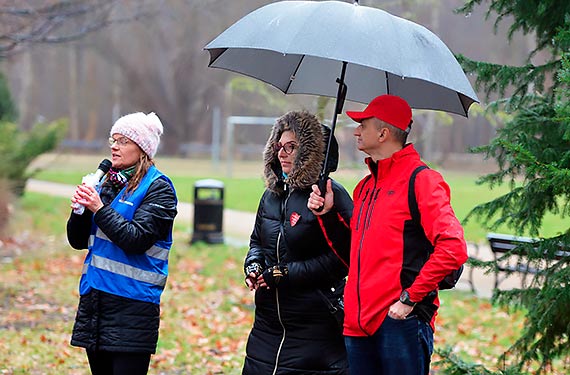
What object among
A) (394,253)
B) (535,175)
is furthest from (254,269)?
(535,175)

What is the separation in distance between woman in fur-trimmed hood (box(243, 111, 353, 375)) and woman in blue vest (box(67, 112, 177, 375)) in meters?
0.52

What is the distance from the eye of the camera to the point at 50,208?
62.4 feet

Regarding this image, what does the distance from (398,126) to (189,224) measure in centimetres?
1415

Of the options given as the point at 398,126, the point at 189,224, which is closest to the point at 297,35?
the point at 398,126

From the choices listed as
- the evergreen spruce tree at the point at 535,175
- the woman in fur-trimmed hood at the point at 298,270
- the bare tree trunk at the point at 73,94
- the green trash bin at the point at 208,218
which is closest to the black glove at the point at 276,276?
the woman in fur-trimmed hood at the point at 298,270

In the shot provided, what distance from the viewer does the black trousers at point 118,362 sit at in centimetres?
444

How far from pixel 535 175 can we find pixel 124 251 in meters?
2.39

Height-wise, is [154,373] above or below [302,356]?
below

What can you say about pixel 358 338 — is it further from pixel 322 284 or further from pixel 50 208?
pixel 50 208

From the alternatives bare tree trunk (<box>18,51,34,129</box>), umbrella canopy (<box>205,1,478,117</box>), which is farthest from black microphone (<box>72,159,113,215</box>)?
bare tree trunk (<box>18,51,34,129</box>)

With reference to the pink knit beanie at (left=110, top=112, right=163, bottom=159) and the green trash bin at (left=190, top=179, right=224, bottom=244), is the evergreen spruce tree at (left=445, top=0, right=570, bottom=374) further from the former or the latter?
the green trash bin at (left=190, top=179, right=224, bottom=244)

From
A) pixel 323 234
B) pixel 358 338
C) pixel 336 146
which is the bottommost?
pixel 358 338

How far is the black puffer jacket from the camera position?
14.2 feet

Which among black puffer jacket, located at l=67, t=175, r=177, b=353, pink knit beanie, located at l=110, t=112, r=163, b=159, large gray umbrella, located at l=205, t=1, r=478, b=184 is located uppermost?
large gray umbrella, located at l=205, t=1, r=478, b=184
